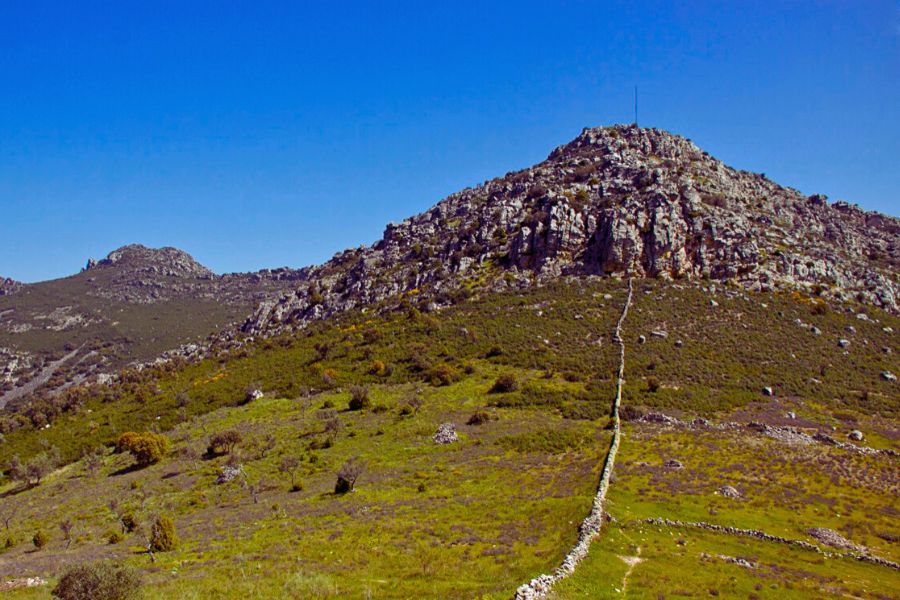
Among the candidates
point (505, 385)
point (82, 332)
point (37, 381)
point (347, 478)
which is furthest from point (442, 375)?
point (82, 332)

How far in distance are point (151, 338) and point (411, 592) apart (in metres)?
177

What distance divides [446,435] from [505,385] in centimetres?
1322

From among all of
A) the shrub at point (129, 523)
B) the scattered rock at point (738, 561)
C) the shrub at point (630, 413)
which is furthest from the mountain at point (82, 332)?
the scattered rock at point (738, 561)

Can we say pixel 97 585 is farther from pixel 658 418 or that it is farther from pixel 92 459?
pixel 658 418

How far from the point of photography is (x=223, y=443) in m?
46.0

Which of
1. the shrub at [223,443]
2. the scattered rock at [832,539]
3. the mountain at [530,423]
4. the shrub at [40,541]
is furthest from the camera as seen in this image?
the shrub at [223,443]

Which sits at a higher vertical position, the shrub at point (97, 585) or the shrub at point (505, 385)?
the shrub at point (505, 385)

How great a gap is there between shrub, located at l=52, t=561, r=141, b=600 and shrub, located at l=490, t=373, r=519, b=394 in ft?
137

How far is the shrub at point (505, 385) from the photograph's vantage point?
53.5 metres

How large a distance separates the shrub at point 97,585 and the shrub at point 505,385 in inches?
1640

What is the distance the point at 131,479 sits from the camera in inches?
1634

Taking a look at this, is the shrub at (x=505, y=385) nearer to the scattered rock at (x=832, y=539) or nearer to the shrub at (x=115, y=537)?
the scattered rock at (x=832, y=539)

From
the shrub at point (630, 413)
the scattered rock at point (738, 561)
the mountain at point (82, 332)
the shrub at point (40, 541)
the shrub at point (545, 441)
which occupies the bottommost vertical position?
the shrub at point (40, 541)

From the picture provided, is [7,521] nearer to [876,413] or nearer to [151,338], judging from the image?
[876,413]
